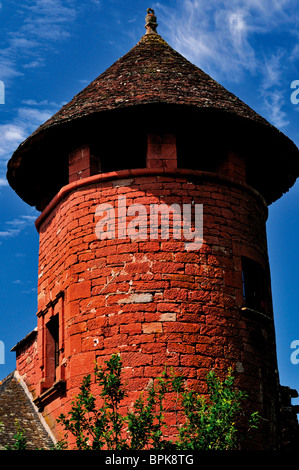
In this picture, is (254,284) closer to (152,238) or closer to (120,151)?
(152,238)

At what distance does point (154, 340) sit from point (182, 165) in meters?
3.68

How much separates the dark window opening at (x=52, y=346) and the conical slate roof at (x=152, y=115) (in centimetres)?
236

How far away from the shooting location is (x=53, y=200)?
14.3 m

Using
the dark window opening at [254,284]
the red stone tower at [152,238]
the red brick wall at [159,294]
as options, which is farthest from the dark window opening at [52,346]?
the dark window opening at [254,284]

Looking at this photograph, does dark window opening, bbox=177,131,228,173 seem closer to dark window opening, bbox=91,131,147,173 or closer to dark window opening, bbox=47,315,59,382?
dark window opening, bbox=91,131,147,173

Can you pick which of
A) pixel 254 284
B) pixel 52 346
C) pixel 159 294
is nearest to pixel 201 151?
pixel 254 284

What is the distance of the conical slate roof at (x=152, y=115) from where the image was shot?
13383mm

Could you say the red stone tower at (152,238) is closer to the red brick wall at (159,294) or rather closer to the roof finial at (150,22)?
the red brick wall at (159,294)

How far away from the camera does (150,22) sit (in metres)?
15.8

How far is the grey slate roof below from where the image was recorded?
1277 centimetres

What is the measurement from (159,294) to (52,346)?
7.74 ft

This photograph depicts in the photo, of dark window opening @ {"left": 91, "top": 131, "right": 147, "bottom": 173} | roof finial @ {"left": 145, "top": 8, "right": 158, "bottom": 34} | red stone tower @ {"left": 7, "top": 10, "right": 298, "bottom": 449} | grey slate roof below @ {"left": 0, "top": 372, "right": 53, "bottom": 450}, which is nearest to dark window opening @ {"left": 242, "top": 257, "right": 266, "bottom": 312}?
red stone tower @ {"left": 7, "top": 10, "right": 298, "bottom": 449}
